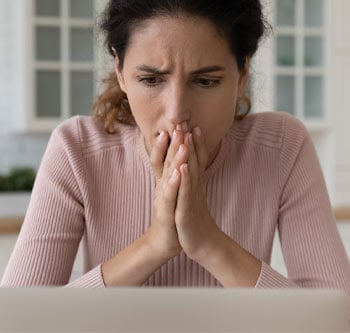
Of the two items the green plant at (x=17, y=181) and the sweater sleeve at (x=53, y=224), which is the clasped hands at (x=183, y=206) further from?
the green plant at (x=17, y=181)

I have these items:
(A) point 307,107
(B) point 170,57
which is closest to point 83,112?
(A) point 307,107

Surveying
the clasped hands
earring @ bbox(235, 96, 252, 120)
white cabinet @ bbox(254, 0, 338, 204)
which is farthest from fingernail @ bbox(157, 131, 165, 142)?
white cabinet @ bbox(254, 0, 338, 204)

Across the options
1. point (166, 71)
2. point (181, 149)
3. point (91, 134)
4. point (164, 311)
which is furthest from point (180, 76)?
point (164, 311)

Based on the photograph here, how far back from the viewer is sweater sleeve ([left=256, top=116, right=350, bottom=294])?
135 cm

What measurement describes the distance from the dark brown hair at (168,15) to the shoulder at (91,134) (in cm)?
2

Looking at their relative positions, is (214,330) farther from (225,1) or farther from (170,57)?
(225,1)

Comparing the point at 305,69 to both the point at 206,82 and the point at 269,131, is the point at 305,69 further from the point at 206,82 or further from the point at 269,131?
the point at 206,82

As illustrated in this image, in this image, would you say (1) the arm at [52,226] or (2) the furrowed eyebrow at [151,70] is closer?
(2) the furrowed eyebrow at [151,70]

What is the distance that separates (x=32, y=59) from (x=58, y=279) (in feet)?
8.37

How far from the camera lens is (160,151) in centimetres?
125

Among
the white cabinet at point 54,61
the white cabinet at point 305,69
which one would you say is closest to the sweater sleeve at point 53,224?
the white cabinet at point 54,61

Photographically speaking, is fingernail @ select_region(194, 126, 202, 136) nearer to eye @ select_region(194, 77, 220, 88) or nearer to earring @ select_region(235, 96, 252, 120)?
eye @ select_region(194, 77, 220, 88)

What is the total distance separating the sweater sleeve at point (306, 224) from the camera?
1350 millimetres

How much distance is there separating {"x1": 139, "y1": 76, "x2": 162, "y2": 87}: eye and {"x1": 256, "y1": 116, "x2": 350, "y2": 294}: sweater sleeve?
379 mm
